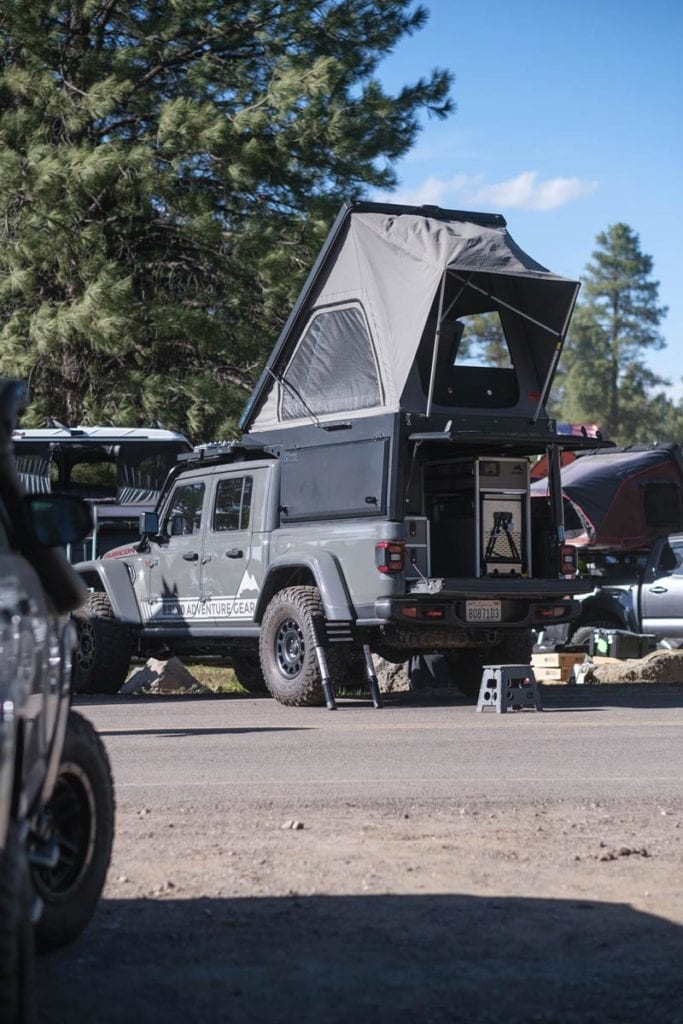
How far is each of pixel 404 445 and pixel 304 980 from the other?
1026 cm

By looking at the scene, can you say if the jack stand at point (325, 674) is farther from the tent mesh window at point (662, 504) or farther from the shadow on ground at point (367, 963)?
the tent mesh window at point (662, 504)

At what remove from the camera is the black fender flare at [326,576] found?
15.5 meters

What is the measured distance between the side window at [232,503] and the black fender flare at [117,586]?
1.41 m

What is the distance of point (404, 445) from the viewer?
50.4 ft

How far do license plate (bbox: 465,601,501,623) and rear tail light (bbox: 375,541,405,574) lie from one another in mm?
817

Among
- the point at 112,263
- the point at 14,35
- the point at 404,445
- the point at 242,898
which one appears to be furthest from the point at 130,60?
the point at 242,898

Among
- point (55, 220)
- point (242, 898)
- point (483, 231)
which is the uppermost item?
point (55, 220)

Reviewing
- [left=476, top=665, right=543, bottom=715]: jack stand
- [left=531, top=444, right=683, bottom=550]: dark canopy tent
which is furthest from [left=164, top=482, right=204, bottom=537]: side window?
[left=531, top=444, right=683, bottom=550]: dark canopy tent

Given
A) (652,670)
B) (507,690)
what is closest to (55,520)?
(507,690)

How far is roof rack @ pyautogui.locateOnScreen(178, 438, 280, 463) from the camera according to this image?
16766 mm

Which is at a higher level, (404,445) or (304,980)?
(404,445)

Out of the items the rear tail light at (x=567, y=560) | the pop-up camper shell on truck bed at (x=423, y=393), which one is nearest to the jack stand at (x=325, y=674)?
the pop-up camper shell on truck bed at (x=423, y=393)

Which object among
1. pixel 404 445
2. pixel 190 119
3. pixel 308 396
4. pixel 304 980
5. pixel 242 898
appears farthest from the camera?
pixel 190 119

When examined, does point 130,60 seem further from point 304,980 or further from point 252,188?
point 304,980
